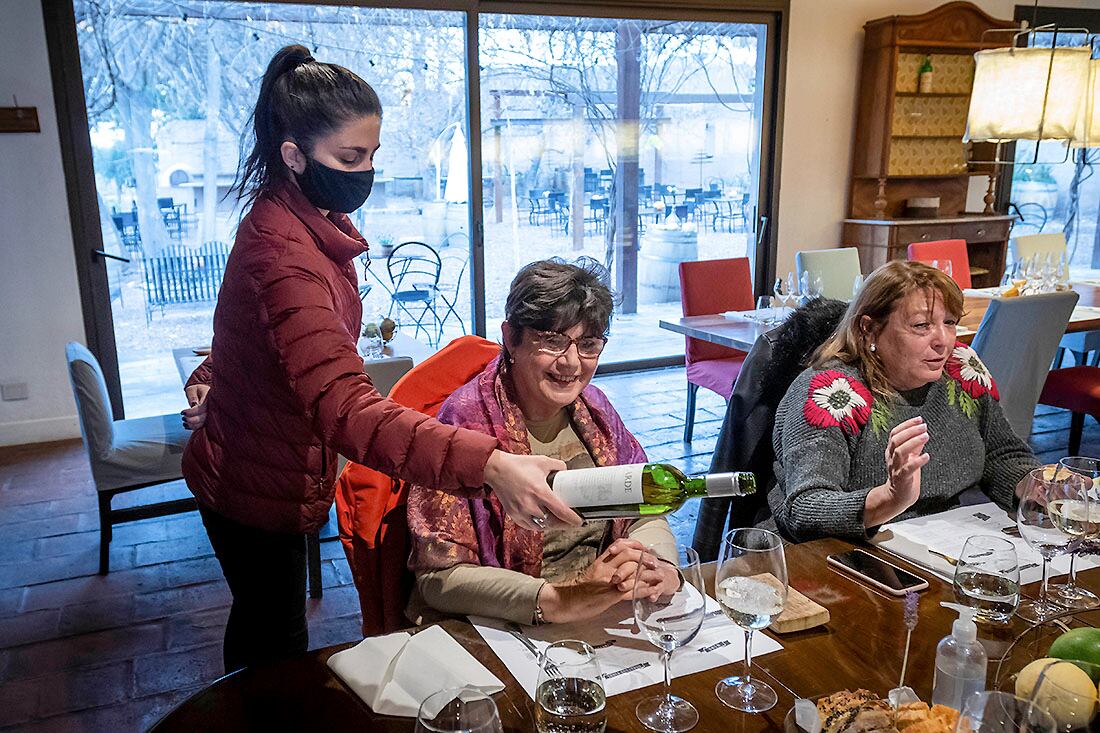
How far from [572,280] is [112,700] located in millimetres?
1782

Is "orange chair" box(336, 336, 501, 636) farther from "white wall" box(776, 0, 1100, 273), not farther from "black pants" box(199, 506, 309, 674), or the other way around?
"white wall" box(776, 0, 1100, 273)

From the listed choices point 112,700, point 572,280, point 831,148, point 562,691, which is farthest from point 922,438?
point 831,148

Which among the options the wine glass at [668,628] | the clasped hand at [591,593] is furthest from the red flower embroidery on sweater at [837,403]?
the wine glass at [668,628]

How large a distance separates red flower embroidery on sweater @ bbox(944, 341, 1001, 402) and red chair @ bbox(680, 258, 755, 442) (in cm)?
203

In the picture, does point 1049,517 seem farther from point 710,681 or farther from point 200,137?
point 200,137

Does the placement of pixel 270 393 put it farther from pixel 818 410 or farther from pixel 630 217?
pixel 630 217

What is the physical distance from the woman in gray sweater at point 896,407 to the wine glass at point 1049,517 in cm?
38

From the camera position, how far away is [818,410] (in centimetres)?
190

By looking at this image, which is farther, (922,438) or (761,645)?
(922,438)

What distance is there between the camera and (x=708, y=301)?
14.0ft

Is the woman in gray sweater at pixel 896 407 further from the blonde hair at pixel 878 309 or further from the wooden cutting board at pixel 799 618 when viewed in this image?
the wooden cutting board at pixel 799 618

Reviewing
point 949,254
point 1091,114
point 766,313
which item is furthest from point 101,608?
point 949,254

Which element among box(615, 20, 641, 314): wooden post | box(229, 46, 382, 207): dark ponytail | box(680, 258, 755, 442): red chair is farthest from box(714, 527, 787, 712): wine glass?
box(615, 20, 641, 314): wooden post

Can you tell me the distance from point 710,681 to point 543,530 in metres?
0.34
